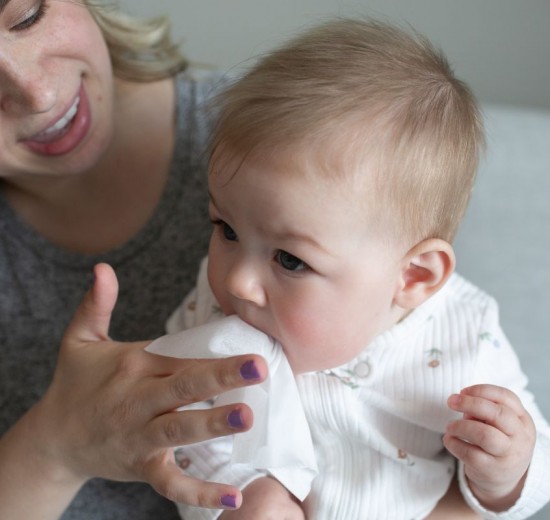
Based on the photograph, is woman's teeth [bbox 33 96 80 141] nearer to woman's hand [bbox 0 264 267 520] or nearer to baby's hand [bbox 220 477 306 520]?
woman's hand [bbox 0 264 267 520]

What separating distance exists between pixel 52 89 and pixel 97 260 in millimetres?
343

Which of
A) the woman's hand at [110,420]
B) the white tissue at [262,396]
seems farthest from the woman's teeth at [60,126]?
the white tissue at [262,396]

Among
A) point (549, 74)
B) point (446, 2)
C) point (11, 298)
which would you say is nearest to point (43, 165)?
point (11, 298)

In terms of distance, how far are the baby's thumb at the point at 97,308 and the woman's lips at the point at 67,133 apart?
0.28 m

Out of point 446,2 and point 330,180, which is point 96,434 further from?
point 446,2

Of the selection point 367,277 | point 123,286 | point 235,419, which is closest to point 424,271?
point 367,277

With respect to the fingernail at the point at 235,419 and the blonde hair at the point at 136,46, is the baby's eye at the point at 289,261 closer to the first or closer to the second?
the fingernail at the point at 235,419

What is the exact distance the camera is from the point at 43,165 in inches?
48.8

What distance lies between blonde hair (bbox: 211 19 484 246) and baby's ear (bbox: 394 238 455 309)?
2 cm

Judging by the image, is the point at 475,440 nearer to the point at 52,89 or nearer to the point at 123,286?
the point at 123,286

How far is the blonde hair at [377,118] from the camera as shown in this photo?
88 cm

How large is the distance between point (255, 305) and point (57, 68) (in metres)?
0.51

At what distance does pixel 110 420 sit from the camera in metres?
1.00

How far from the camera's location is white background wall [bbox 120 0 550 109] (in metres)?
1.88
